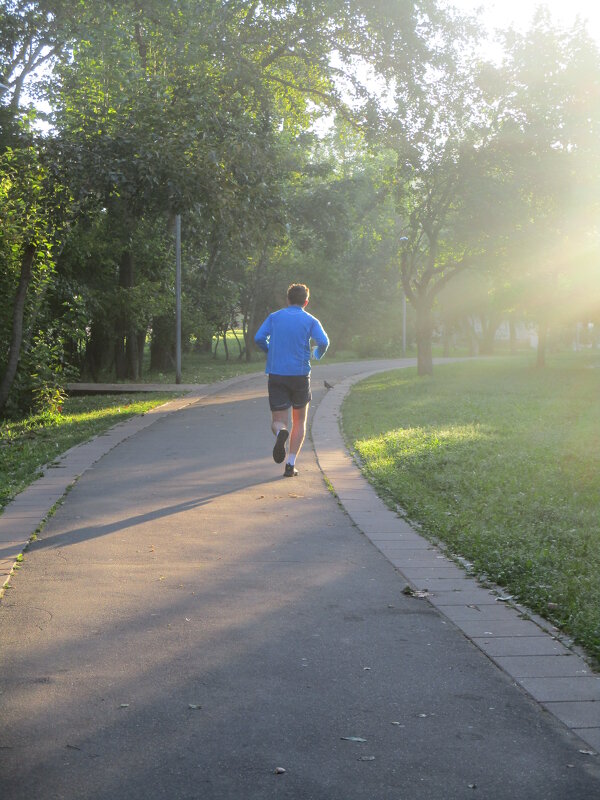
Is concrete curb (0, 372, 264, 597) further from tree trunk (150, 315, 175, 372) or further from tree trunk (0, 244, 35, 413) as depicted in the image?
tree trunk (150, 315, 175, 372)

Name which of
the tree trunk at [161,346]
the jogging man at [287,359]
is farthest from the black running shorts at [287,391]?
the tree trunk at [161,346]

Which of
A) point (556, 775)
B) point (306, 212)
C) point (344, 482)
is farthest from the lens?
point (306, 212)

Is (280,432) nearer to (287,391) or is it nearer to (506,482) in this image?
(287,391)

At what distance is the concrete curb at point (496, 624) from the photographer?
4078mm

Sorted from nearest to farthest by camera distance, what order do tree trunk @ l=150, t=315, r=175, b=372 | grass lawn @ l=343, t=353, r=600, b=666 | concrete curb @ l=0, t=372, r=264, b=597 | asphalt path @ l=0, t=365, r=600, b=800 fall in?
asphalt path @ l=0, t=365, r=600, b=800
grass lawn @ l=343, t=353, r=600, b=666
concrete curb @ l=0, t=372, r=264, b=597
tree trunk @ l=150, t=315, r=175, b=372

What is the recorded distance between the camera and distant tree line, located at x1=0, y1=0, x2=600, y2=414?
15.4 m

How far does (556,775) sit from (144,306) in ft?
84.6

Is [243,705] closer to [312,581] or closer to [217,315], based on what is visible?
[312,581]

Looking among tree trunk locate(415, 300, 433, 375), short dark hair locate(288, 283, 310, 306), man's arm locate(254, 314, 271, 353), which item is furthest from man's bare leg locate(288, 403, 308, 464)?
tree trunk locate(415, 300, 433, 375)

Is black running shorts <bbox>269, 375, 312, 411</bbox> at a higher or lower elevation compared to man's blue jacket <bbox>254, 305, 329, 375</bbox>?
lower

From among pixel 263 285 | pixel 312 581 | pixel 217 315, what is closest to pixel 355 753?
pixel 312 581

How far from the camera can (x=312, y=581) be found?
614 centimetres

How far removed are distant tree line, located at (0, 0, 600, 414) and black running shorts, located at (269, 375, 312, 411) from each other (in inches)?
207

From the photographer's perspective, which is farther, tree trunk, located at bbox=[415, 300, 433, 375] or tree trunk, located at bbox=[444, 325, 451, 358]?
tree trunk, located at bbox=[444, 325, 451, 358]
